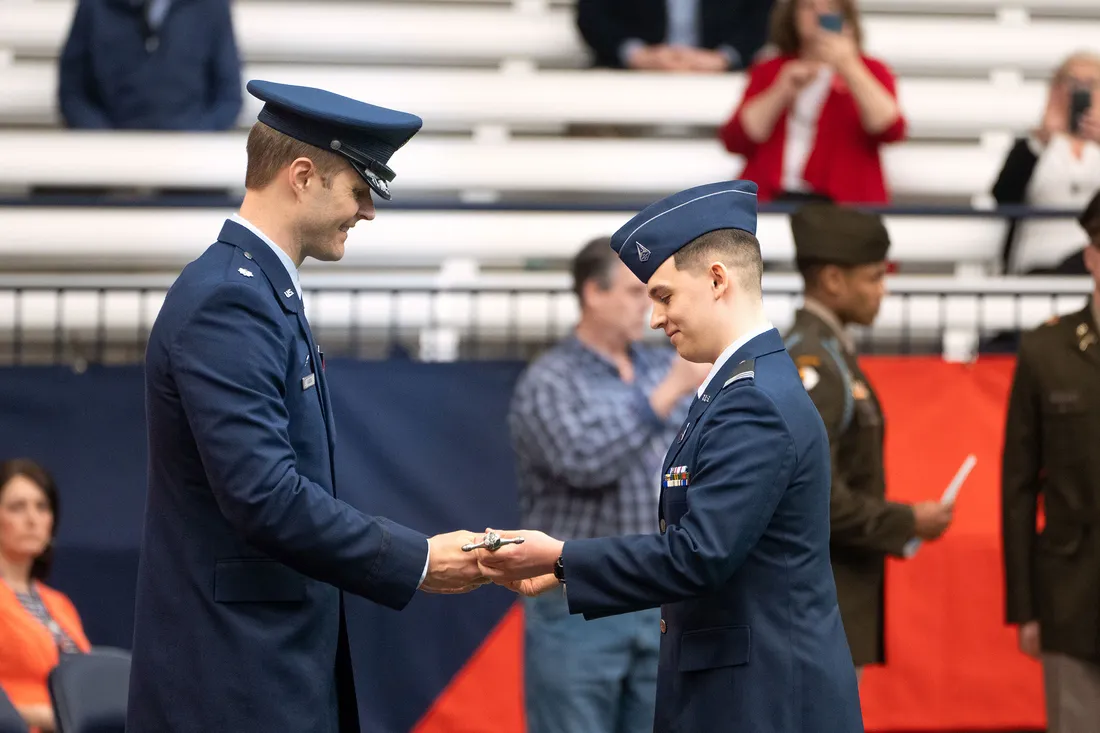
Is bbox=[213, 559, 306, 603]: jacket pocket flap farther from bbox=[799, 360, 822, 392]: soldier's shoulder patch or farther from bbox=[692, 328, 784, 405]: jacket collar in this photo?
bbox=[799, 360, 822, 392]: soldier's shoulder patch

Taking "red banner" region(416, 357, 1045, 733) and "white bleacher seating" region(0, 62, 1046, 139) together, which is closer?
"red banner" region(416, 357, 1045, 733)

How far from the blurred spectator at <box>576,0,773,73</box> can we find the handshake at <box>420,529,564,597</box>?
187 inches

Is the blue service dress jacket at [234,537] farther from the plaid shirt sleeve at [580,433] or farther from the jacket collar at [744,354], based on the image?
the plaid shirt sleeve at [580,433]

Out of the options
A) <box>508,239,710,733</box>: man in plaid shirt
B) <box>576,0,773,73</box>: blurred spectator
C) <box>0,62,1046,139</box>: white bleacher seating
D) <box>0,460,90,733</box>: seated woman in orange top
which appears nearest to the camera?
<box>508,239,710,733</box>: man in plaid shirt

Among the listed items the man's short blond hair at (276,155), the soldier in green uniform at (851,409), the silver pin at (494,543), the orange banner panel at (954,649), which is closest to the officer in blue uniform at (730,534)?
the silver pin at (494,543)

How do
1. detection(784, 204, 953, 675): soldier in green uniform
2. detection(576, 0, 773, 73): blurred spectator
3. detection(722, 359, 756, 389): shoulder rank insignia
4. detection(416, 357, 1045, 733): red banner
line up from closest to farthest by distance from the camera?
detection(722, 359, 756, 389): shoulder rank insignia < detection(784, 204, 953, 675): soldier in green uniform < detection(416, 357, 1045, 733): red banner < detection(576, 0, 773, 73): blurred spectator

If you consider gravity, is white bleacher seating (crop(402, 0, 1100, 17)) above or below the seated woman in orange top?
above

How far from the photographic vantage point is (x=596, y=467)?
4402mm

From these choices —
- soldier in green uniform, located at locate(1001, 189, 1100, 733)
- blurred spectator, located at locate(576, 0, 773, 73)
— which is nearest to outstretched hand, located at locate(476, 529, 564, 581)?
soldier in green uniform, located at locate(1001, 189, 1100, 733)

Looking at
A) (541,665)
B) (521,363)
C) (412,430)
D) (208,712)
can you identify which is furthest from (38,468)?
(208,712)

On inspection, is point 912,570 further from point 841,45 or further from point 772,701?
point 772,701

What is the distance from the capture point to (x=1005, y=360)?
6129 millimetres

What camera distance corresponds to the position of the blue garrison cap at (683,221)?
3.08 m

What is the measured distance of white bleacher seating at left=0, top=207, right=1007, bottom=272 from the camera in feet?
23.7
